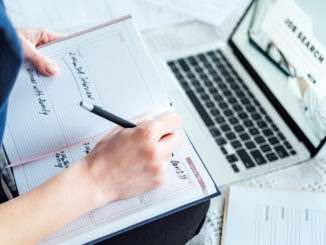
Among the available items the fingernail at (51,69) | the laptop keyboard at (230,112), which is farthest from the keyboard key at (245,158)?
the fingernail at (51,69)

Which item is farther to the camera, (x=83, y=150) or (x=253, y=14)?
(x=253, y=14)

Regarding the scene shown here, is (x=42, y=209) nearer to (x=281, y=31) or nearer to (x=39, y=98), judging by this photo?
(x=39, y=98)

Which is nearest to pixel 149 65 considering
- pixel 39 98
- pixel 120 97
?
pixel 120 97

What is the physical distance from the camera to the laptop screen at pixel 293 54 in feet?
2.18

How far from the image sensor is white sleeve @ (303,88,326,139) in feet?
2.18

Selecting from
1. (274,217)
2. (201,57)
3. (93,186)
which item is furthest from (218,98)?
(93,186)

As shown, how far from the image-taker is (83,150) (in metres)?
0.54

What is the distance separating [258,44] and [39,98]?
458 mm

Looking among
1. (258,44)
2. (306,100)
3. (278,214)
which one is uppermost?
(258,44)

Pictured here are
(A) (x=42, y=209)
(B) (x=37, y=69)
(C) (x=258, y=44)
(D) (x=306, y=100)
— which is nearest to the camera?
(A) (x=42, y=209)

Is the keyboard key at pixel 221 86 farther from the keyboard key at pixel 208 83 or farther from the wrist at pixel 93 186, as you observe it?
the wrist at pixel 93 186

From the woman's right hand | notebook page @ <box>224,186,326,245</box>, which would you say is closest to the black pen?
the woman's right hand

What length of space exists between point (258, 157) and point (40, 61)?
1.29 ft

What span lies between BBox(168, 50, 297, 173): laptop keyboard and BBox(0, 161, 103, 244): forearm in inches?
11.5
